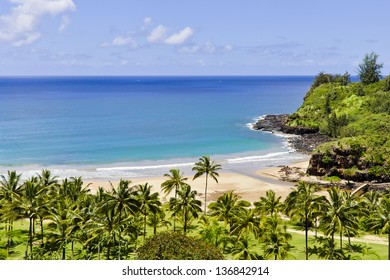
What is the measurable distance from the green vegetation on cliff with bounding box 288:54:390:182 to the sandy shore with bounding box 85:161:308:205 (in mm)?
10770

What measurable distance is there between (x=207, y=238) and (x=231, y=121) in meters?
141

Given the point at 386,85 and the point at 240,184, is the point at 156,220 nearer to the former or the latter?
the point at 240,184

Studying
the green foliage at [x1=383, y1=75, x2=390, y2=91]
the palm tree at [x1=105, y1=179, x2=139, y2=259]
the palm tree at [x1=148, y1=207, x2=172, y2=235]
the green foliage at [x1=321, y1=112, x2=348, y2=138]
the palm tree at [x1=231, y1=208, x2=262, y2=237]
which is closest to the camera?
the palm tree at [x1=105, y1=179, x2=139, y2=259]

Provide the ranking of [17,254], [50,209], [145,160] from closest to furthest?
1. [50,209]
2. [17,254]
3. [145,160]

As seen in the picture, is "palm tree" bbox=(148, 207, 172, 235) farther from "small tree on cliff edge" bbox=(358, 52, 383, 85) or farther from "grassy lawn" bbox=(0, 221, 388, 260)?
"small tree on cliff edge" bbox=(358, 52, 383, 85)

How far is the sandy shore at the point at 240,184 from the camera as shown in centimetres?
8731

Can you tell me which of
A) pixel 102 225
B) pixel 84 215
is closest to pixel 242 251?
pixel 102 225

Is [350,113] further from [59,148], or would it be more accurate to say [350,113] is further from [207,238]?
[207,238]

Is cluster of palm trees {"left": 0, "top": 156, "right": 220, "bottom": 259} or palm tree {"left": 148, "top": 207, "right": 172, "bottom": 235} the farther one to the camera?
palm tree {"left": 148, "top": 207, "right": 172, "bottom": 235}

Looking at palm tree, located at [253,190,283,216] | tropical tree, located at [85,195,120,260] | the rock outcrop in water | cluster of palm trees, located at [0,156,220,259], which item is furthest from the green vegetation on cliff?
tropical tree, located at [85,195,120,260]

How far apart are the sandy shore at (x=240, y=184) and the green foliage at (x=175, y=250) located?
4348 centimetres

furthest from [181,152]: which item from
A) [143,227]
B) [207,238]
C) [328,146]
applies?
[207,238]

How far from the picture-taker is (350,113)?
156625 millimetres

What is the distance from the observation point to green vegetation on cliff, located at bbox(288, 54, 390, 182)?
96.3 meters
